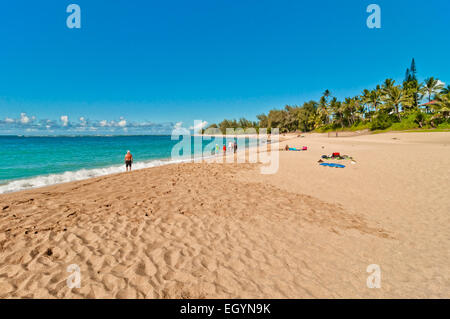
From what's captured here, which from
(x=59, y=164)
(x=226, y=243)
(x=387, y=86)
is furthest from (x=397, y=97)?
(x=59, y=164)

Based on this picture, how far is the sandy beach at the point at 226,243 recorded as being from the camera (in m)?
3.55

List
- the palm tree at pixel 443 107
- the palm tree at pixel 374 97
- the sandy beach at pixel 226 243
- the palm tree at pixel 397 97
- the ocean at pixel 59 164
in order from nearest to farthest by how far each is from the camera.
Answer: the sandy beach at pixel 226 243, the ocean at pixel 59 164, the palm tree at pixel 443 107, the palm tree at pixel 397 97, the palm tree at pixel 374 97

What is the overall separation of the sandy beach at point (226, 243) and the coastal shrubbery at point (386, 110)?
49.2 metres

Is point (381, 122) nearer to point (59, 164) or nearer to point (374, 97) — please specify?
point (374, 97)

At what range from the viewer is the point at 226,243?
4.96 metres

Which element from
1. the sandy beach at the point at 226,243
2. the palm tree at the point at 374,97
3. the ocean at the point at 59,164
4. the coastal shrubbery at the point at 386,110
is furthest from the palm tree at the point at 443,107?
the ocean at the point at 59,164

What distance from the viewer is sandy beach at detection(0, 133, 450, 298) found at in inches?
140

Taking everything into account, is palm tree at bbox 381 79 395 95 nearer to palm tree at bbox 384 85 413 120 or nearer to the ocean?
palm tree at bbox 384 85 413 120

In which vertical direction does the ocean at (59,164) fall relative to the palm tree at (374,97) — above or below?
below

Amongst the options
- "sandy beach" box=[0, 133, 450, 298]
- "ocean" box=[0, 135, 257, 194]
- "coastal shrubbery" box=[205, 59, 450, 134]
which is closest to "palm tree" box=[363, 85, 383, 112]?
"coastal shrubbery" box=[205, 59, 450, 134]

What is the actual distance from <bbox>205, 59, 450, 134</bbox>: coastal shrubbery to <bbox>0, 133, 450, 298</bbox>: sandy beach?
161 feet

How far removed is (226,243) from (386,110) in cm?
7116

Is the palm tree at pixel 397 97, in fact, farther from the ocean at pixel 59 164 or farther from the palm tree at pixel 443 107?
the ocean at pixel 59 164
